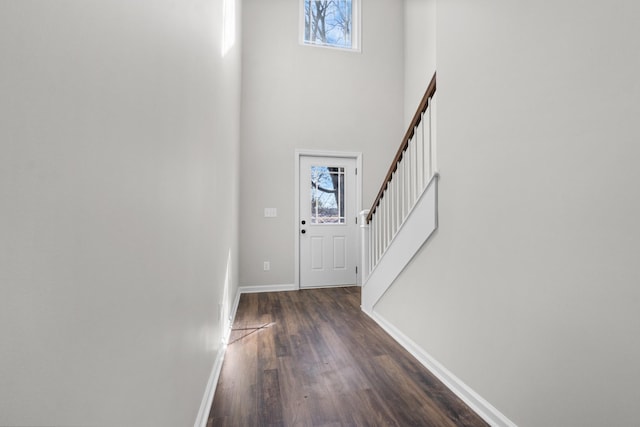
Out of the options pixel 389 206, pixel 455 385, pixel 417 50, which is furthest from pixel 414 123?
pixel 417 50

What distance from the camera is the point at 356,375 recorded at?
207 cm

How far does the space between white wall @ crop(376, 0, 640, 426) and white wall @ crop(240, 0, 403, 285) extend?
254cm

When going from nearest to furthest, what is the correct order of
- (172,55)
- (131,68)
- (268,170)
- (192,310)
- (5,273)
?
1. (5,273)
2. (131,68)
3. (172,55)
4. (192,310)
5. (268,170)

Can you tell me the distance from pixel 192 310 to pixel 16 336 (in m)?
1.08

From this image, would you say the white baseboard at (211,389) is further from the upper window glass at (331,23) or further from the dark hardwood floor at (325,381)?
the upper window glass at (331,23)

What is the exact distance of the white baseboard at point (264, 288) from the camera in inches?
167

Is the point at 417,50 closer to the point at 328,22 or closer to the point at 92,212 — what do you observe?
the point at 328,22

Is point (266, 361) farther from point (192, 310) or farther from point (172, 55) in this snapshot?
point (172, 55)

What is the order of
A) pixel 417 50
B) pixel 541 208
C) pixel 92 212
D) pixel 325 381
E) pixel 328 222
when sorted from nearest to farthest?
1. pixel 92 212
2. pixel 541 208
3. pixel 325 381
4. pixel 417 50
5. pixel 328 222

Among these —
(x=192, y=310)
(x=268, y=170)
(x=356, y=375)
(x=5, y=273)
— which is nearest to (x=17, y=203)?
(x=5, y=273)

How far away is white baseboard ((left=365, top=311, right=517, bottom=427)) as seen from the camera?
1583mm

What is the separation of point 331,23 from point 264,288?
13.1 ft

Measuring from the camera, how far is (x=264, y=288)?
170 inches

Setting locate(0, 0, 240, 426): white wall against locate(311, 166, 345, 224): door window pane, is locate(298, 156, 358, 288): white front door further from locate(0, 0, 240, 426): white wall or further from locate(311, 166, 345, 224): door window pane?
locate(0, 0, 240, 426): white wall
